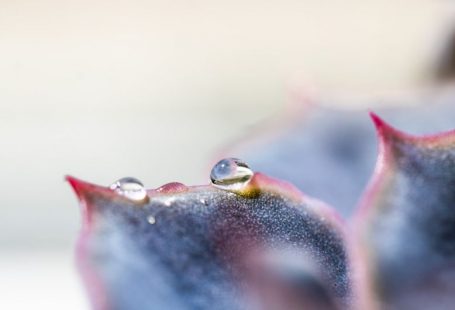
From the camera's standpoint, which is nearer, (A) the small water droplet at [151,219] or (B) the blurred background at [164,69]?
(A) the small water droplet at [151,219]

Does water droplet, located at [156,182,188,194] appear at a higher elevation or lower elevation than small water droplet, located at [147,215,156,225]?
higher

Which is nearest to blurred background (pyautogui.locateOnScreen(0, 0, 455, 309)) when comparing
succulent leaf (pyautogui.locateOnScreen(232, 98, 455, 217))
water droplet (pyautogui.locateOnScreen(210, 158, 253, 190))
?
succulent leaf (pyautogui.locateOnScreen(232, 98, 455, 217))

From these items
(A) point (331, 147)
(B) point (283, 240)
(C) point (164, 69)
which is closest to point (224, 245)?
(B) point (283, 240)

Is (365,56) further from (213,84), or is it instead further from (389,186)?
(389,186)

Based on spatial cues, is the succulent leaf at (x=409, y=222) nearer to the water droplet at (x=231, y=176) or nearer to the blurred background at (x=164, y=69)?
the water droplet at (x=231, y=176)

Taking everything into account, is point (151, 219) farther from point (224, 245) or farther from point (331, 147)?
point (331, 147)

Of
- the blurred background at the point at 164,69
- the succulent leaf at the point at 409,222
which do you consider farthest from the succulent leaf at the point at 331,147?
the blurred background at the point at 164,69

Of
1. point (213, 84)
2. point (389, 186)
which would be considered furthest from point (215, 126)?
point (389, 186)

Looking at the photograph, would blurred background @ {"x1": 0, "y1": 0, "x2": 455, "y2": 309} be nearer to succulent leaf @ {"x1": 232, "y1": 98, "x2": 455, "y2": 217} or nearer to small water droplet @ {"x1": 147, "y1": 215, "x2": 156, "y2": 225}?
succulent leaf @ {"x1": 232, "y1": 98, "x2": 455, "y2": 217}
